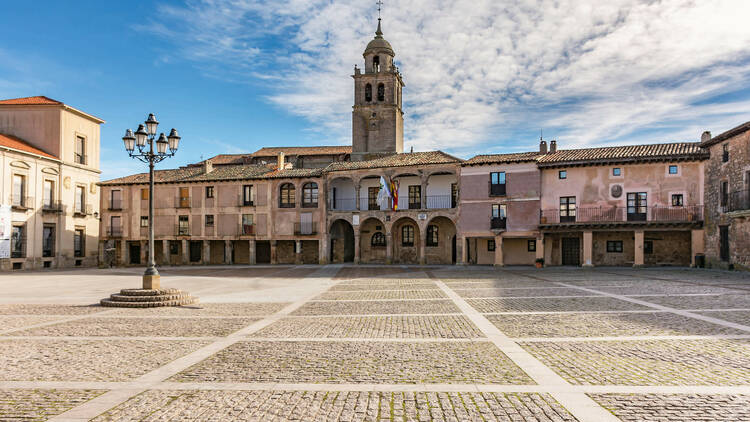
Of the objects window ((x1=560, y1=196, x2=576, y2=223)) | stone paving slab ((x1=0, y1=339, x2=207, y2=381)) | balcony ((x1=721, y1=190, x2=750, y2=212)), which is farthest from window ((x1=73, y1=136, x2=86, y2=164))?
balcony ((x1=721, y1=190, x2=750, y2=212))

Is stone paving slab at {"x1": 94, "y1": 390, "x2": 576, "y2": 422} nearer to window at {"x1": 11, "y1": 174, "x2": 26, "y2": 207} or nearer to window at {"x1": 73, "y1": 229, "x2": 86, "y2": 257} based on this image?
window at {"x1": 11, "y1": 174, "x2": 26, "y2": 207}

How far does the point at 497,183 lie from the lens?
112 feet

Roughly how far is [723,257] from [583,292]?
16711 millimetres

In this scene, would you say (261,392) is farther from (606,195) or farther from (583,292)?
(606,195)

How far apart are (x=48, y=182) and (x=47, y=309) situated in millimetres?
28250

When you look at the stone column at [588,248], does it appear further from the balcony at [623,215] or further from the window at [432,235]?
the window at [432,235]

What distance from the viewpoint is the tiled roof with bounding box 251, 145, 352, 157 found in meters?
54.4

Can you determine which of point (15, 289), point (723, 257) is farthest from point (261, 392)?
point (723, 257)

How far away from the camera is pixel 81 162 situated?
132 feet

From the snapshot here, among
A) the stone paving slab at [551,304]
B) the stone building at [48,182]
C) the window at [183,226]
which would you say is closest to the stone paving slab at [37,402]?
the stone paving slab at [551,304]

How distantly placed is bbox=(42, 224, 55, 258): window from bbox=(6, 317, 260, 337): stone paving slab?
99.4 ft

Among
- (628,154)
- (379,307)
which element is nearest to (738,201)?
(628,154)

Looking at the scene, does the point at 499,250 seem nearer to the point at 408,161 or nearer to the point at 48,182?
the point at 408,161

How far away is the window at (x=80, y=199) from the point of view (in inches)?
1563
